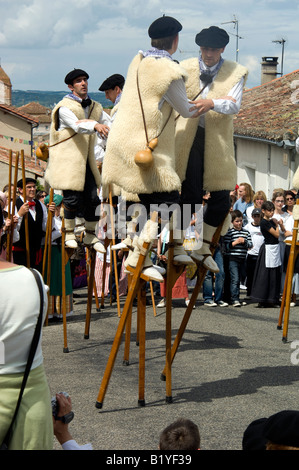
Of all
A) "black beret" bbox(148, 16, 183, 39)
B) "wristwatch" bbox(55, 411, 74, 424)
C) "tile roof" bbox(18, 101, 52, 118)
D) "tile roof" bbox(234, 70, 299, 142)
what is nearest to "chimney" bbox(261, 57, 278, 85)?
"tile roof" bbox(234, 70, 299, 142)

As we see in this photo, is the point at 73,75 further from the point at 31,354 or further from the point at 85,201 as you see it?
the point at 31,354

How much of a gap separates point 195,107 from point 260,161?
53.9ft

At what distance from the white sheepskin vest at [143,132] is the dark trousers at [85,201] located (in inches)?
77.1

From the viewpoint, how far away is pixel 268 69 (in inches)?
1239

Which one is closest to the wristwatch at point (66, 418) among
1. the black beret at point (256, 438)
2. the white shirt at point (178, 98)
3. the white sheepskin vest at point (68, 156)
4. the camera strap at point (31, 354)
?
the camera strap at point (31, 354)

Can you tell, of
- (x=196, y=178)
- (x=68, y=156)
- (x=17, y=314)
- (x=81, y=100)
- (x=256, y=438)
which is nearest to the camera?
(x=256, y=438)

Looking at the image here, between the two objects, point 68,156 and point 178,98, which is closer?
point 178,98

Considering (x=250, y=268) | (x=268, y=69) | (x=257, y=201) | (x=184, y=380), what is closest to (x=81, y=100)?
(x=184, y=380)

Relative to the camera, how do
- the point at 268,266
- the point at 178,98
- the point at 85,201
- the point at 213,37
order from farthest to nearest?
the point at 268,266 < the point at 85,201 < the point at 213,37 < the point at 178,98

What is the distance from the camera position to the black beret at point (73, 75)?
26.7 ft

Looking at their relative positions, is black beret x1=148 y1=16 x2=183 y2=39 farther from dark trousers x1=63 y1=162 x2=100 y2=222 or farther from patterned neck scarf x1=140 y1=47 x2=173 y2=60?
dark trousers x1=63 y1=162 x2=100 y2=222

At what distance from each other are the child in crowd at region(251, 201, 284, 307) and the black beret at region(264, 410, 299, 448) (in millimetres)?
9252

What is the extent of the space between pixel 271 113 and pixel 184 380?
15.5 meters

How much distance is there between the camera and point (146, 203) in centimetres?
621
